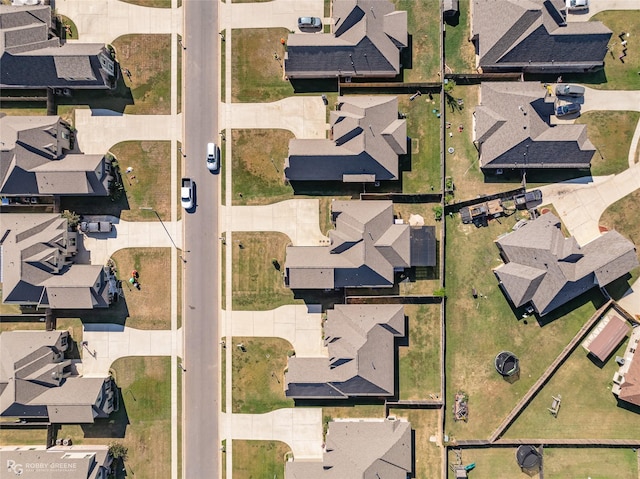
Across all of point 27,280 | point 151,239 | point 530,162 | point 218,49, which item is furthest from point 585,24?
point 27,280

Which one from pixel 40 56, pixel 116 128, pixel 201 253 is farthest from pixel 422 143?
pixel 40 56

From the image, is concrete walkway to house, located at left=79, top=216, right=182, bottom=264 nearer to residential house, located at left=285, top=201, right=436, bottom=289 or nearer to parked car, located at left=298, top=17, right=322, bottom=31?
residential house, located at left=285, top=201, right=436, bottom=289

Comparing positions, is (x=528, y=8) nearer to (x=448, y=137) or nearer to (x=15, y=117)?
(x=448, y=137)

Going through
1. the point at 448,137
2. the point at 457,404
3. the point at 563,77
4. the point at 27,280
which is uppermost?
the point at 563,77

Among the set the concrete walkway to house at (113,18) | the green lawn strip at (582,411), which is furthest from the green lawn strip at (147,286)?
the green lawn strip at (582,411)

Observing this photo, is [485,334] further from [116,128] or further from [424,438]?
[116,128]

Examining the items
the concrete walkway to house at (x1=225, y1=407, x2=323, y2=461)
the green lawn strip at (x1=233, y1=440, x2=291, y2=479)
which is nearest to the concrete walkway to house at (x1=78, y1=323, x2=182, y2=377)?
the concrete walkway to house at (x1=225, y1=407, x2=323, y2=461)
